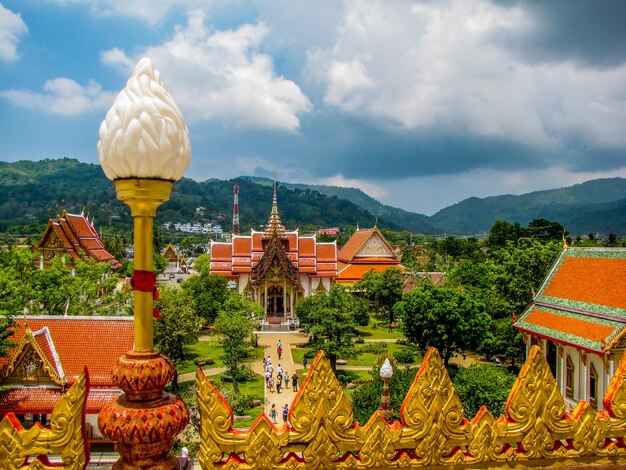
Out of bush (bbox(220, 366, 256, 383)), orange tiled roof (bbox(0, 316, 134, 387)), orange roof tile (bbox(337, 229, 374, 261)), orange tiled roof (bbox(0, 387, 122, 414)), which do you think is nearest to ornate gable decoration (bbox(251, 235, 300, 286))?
orange roof tile (bbox(337, 229, 374, 261))

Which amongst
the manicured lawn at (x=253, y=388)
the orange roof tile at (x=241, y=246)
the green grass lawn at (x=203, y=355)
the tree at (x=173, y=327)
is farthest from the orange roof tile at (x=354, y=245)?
the tree at (x=173, y=327)

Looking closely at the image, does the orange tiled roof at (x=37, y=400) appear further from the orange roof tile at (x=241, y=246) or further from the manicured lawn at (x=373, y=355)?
the orange roof tile at (x=241, y=246)

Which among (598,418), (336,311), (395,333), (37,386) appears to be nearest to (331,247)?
(395,333)

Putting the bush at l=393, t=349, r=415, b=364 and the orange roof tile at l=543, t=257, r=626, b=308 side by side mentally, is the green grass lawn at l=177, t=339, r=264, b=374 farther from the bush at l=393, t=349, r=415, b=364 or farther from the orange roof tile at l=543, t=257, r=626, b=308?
the orange roof tile at l=543, t=257, r=626, b=308

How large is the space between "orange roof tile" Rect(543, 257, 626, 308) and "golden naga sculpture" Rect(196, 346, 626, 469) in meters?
14.4

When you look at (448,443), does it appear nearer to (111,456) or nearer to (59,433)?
(59,433)

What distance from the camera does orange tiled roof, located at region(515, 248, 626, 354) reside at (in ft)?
51.2

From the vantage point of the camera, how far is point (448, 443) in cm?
353

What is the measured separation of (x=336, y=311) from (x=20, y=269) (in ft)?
45.8

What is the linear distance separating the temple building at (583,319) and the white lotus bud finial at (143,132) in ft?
51.5

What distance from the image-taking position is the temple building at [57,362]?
12406 mm

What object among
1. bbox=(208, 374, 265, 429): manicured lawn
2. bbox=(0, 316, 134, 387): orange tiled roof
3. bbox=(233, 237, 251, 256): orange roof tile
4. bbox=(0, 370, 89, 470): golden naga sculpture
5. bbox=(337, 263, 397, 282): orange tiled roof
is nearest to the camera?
bbox=(0, 370, 89, 470): golden naga sculpture

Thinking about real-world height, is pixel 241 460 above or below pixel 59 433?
below

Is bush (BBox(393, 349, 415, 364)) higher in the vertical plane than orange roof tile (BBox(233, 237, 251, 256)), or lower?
lower
